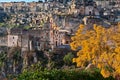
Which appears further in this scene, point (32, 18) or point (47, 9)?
point (47, 9)

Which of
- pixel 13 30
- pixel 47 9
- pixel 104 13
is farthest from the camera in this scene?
pixel 47 9

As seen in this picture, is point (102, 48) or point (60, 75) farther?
point (60, 75)

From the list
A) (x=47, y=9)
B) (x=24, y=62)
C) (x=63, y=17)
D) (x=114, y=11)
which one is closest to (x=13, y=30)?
(x=63, y=17)

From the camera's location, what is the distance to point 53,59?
4328cm

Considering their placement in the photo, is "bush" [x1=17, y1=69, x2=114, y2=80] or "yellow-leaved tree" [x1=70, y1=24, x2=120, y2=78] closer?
"yellow-leaved tree" [x1=70, y1=24, x2=120, y2=78]

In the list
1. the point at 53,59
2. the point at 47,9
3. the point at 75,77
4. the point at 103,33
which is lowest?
the point at 47,9

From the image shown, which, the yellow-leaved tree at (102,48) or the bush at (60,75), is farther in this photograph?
the bush at (60,75)

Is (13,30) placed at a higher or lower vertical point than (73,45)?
lower

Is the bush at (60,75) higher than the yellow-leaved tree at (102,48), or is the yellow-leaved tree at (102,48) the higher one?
the yellow-leaved tree at (102,48)

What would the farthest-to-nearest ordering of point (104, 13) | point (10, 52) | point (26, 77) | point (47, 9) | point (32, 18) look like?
point (47, 9) → point (32, 18) → point (104, 13) → point (10, 52) → point (26, 77)

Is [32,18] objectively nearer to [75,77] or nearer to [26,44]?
[26,44]

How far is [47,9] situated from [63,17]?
35445 millimetres

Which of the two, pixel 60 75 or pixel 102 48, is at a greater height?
pixel 102 48

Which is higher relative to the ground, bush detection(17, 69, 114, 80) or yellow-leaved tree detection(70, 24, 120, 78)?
yellow-leaved tree detection(70, 24, 120, 78)
